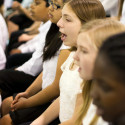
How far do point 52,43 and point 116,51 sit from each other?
1.02 meters

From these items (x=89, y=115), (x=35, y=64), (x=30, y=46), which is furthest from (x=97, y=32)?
(x=30, y=46)

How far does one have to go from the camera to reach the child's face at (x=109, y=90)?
0.55 meters

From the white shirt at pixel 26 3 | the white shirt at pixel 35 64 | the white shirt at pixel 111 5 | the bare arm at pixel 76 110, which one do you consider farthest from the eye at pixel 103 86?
the white shirt at pixel 26 3

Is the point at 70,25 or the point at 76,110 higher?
the point at 70,25

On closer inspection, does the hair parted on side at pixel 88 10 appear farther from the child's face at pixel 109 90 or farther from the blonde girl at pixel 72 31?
the child's face at pixel 109 90

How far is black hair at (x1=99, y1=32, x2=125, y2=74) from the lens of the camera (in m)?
0.55

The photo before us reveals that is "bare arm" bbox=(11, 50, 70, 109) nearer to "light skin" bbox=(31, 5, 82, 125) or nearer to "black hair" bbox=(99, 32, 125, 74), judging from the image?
"light skin" bbox=(31, 5, 82, 125)

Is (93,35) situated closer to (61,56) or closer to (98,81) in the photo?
(98,81)

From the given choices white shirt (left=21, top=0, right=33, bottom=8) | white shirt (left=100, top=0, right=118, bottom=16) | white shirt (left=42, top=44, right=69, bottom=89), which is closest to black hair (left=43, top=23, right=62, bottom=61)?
white shirt (left=42, top=44, right=69, bottom=89)

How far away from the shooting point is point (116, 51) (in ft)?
1.85

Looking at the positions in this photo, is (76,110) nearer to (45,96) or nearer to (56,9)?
(45,96)

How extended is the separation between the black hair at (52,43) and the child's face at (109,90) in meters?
0.93

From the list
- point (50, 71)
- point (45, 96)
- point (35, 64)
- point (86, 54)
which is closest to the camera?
point (86, 54)

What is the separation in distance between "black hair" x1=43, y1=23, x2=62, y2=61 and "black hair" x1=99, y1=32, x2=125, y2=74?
93 cm
